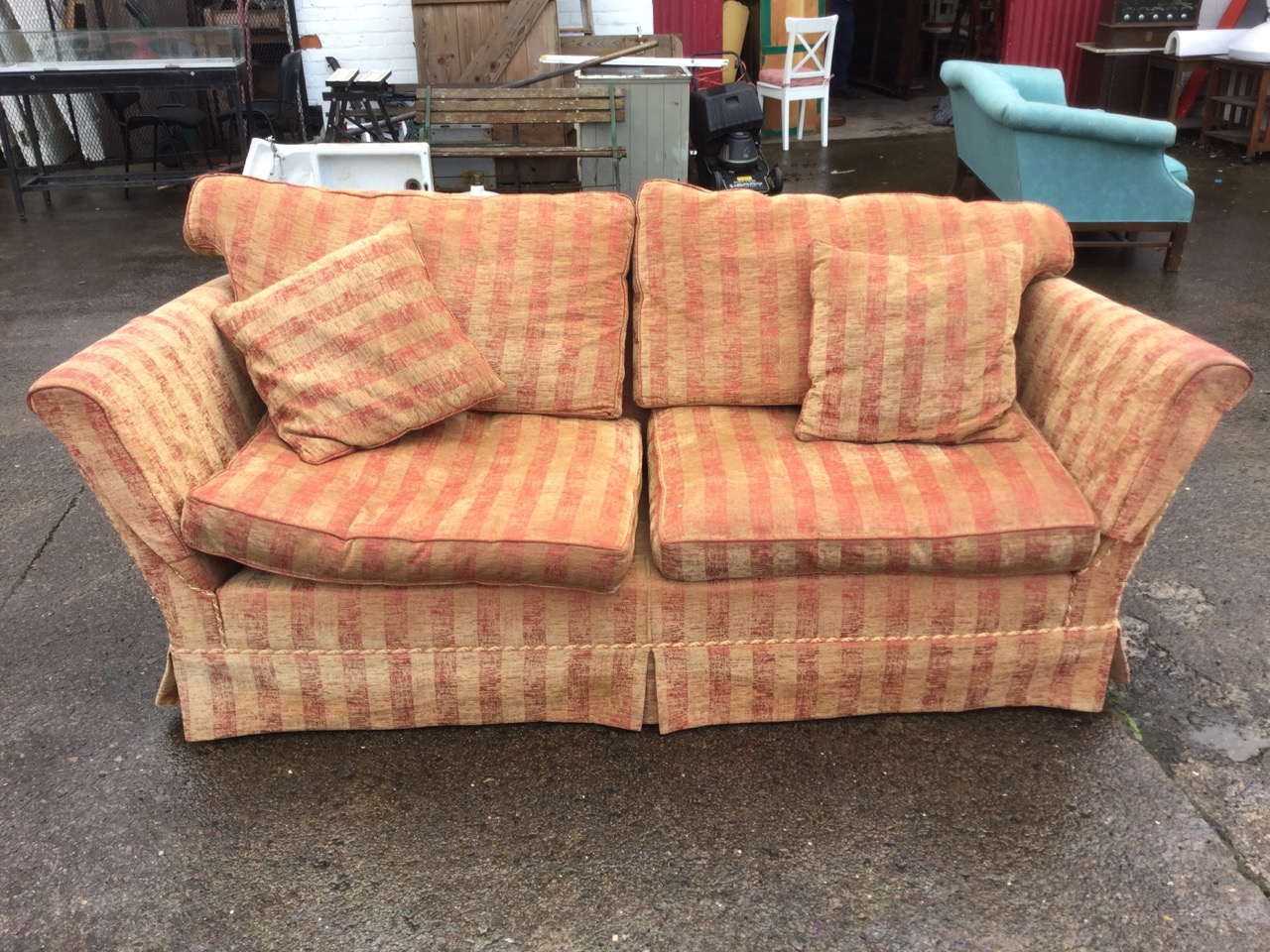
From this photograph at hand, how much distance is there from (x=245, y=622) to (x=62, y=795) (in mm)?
460

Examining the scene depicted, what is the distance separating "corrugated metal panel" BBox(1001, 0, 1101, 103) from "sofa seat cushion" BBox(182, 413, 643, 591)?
688cm

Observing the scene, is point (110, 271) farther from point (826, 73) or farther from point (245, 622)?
point (826, 73)

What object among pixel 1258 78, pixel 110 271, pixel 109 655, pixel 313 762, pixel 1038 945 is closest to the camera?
pixel 1038 945

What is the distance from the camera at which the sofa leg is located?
4.80 m

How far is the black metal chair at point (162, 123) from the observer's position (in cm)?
634

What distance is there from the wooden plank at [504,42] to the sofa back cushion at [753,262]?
→ 4.29 meters

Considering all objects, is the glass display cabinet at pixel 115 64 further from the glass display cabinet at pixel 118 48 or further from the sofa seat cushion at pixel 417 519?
the sofa seat cushion at pixel 417 519

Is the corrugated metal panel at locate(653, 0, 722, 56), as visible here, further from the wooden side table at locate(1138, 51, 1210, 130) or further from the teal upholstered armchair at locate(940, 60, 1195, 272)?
the wooden side table at locate(1138, 51, 1210, 130)

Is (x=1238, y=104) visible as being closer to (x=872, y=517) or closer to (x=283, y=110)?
(x=283, y=110)

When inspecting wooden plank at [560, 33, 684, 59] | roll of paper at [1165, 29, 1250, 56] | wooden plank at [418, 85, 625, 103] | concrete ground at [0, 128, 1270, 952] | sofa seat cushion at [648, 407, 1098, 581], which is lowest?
concrete ground at [0, 128, 1270, 952]

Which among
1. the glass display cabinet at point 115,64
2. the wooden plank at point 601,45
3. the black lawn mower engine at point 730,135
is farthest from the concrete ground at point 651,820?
the wooden plank at point 601,45

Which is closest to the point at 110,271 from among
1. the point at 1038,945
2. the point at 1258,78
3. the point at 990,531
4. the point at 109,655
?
the point at 109,655

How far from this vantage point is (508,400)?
7.79 feet

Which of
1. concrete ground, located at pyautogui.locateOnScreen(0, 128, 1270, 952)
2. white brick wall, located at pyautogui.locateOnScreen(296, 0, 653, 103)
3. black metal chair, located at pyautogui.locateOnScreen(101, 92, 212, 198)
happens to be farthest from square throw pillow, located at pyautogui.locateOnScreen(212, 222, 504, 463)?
white brick wall, located at pyautogui.locateOnScreen(296, 0, 653, 103)
